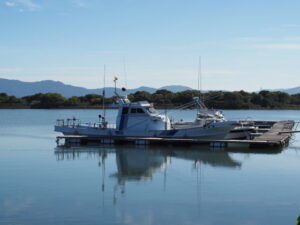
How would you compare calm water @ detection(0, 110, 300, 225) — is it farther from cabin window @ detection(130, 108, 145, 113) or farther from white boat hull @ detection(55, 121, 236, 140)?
cabin window @ detection(130, 108, 145, 113)

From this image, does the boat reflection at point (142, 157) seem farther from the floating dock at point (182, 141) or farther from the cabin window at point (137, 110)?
the cabin window at point (137, 110)

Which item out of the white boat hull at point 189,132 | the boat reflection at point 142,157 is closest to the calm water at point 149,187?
the boat reflection at point 142,157

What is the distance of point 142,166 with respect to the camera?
2619 centimetres

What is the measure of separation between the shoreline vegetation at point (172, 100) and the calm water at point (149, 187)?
90.7 m

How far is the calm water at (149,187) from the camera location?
49.9ft

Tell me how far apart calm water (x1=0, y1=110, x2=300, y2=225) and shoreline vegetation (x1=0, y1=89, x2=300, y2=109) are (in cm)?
9075

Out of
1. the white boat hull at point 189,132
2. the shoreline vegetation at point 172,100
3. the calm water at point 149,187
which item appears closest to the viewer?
the calm water at point 149,187

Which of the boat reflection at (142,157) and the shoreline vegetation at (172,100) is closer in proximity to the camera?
the boat reflection at (142,157)

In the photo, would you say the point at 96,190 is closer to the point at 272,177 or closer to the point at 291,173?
the point at 272,177

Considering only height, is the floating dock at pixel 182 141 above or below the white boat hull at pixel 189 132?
below

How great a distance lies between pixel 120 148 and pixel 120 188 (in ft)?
47.6

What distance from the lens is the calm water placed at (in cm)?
1521

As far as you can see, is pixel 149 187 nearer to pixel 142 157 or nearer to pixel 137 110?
pixel 142 157

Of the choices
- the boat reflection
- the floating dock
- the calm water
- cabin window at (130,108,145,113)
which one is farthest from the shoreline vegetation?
the calm water
